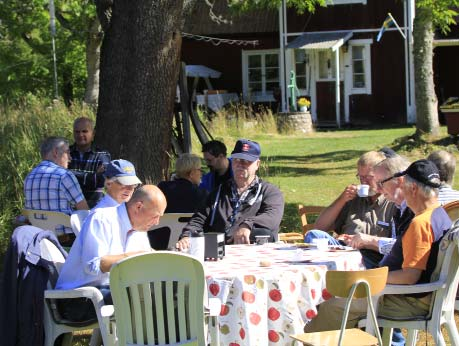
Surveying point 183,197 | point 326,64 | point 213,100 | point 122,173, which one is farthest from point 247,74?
point 122,173

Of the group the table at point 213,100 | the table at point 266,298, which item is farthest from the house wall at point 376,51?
the table at point 266,298

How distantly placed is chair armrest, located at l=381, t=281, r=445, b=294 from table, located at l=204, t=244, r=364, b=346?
0.38 metres

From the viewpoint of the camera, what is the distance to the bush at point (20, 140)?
10086mm

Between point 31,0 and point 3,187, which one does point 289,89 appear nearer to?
point 31,0

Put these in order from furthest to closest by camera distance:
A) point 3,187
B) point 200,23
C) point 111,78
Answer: point 200,23, point 3,187, point 111,78

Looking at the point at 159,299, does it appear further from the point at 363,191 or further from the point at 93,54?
the point at 93,54

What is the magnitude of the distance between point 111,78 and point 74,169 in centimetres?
98

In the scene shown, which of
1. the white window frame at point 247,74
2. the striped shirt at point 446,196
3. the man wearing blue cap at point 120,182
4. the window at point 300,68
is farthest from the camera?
the white window frame at point 247,74

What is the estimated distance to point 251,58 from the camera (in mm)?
29312

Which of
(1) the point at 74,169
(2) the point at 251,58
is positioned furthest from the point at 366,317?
(2) the point at 251,58

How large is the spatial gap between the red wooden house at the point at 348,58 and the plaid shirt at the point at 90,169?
17.8 meters

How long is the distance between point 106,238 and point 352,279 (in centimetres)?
140

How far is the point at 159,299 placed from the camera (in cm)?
428

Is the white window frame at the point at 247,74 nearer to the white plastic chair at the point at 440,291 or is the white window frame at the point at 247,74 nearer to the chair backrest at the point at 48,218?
the chair backrest at the point at 48,218
